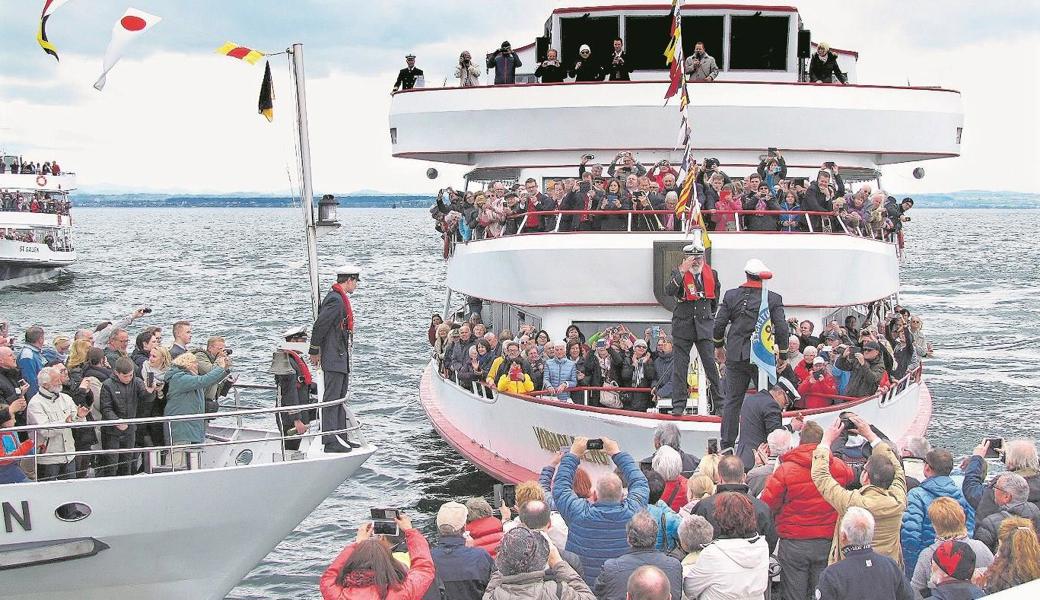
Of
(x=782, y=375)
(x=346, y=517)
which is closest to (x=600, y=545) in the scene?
(x=782, y=375)

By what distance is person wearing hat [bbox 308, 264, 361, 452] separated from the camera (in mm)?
10906

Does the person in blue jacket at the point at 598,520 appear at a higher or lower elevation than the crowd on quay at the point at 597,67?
lower

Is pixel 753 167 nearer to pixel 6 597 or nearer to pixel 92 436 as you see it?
pixel 92 436

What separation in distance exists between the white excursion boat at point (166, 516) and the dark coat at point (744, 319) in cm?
365

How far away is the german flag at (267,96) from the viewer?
1257 centimetres

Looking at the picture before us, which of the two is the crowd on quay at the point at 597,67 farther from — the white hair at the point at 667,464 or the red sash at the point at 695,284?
the white hair at the point at 667,464

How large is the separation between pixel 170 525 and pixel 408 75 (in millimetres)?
12059

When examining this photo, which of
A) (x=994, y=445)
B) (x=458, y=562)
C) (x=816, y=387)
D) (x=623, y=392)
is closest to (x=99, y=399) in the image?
(x=458, y=562)

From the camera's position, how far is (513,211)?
53.4 ft

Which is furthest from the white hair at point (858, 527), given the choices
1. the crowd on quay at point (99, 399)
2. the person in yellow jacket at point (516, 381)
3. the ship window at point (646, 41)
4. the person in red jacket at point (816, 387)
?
the ship window at point (646, 41)

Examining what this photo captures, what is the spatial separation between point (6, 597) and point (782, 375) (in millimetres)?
7633

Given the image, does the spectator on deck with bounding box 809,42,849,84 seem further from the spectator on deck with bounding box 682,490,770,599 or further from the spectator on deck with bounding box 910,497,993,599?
the spectator on deck with bounding box 682,490,770,599

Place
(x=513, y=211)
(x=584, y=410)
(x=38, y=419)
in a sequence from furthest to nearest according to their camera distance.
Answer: (x=513, y=211) → (x=584, y=410) → (x=38, y=419)

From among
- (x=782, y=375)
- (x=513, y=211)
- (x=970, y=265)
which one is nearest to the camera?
(x=782, y=375)
